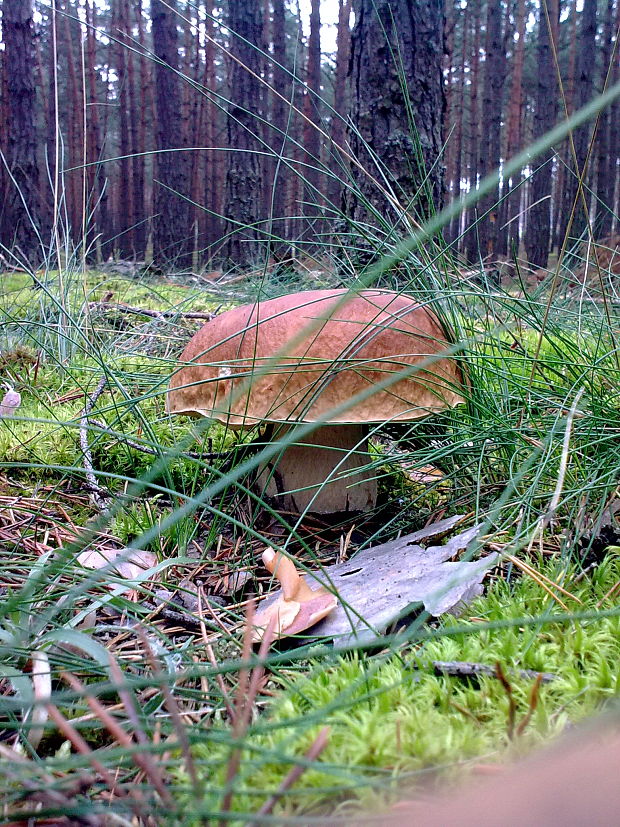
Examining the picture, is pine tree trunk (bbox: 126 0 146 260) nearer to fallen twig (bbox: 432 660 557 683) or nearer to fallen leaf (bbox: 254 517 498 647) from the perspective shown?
fallen leaf (bbox: 254 517 498 647)

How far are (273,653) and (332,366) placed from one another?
594 millimetres

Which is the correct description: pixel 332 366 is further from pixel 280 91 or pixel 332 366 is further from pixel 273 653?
pixel 280 91

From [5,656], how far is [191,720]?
0.88 ft

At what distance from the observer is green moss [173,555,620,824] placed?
0.55 meters

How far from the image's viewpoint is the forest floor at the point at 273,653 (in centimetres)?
54

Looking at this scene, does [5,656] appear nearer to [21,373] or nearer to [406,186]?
[21,373]

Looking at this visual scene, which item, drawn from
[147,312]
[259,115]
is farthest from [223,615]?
[259,115]

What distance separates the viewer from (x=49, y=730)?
0.75 metres

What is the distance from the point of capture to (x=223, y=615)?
1.09 meters

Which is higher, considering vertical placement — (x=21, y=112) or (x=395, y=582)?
(x=21, y=112)

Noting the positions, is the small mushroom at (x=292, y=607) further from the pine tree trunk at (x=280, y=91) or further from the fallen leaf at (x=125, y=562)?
the pine tree trunk at (x=280, y=91)

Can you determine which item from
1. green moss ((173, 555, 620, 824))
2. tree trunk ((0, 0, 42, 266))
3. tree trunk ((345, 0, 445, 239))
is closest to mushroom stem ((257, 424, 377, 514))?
green moss ((173, 555, 620, 824))

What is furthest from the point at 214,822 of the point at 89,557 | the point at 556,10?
the point at 556,10

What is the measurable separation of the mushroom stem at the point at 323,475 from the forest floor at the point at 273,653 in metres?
0.07
